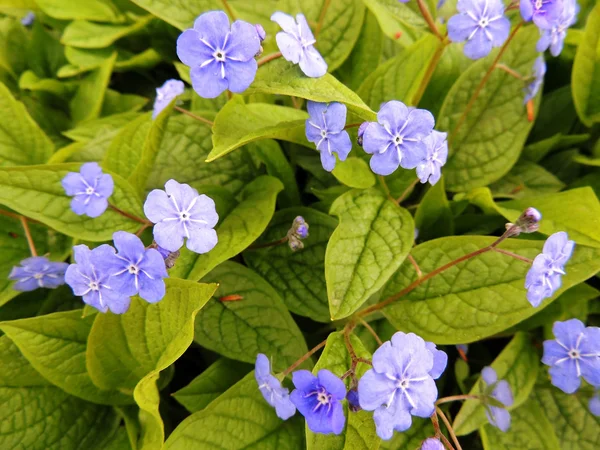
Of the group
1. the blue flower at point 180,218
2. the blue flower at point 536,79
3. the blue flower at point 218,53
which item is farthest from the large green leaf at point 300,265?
the blue flower at point 536,79

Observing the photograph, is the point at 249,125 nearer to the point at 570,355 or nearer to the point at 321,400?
the point at 321,400

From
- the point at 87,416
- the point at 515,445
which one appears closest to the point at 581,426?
the point at 515,445

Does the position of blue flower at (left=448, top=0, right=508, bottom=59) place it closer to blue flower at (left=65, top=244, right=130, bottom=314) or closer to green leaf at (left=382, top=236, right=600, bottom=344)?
green leaf at (left=382, top=236, right=600, bottom=344)

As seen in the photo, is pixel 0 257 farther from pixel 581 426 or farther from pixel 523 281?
pixel 581 426

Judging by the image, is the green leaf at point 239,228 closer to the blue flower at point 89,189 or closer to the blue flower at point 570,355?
the blue flower at point 89,189

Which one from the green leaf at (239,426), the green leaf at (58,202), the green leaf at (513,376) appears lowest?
the green leaf at (239,426)

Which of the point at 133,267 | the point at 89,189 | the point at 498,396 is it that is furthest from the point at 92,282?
the point at 498,396

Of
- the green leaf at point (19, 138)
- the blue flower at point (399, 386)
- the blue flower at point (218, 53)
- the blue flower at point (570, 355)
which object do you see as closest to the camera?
the blue flower at point (399, 386)

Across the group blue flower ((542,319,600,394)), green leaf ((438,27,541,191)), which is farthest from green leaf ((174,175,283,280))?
blue flower ((542,319,600,394))
